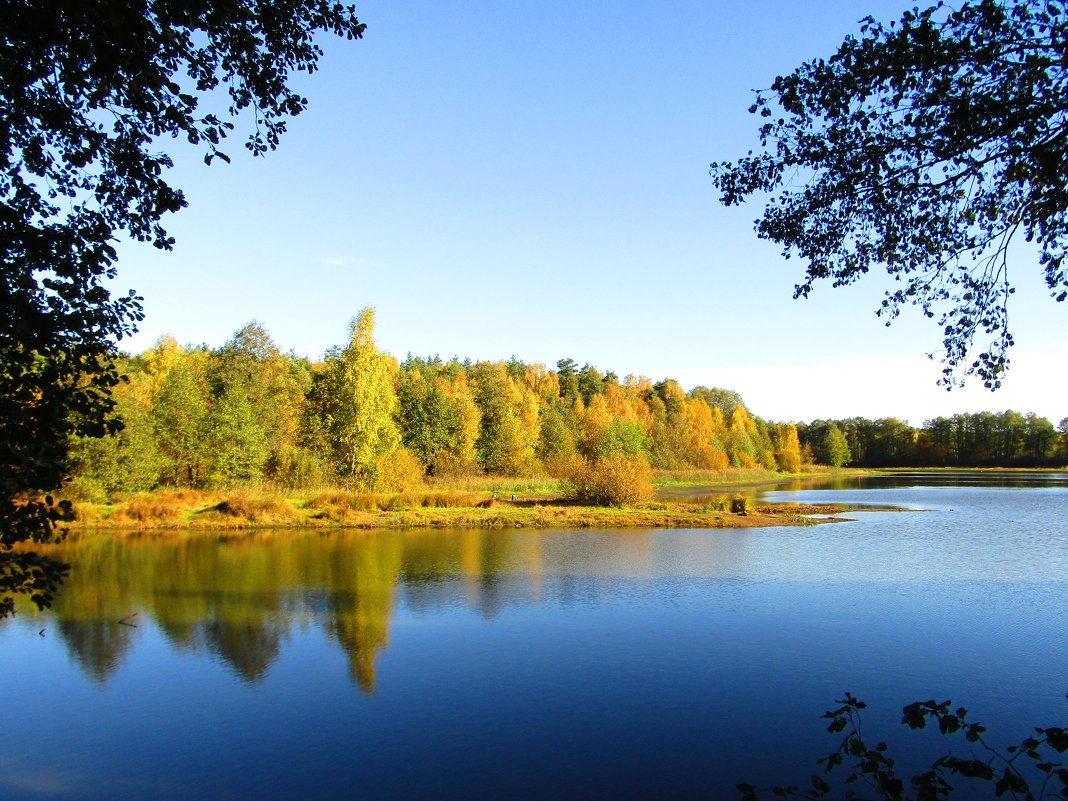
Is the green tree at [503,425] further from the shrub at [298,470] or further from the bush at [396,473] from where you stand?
the shrub at [298,470]

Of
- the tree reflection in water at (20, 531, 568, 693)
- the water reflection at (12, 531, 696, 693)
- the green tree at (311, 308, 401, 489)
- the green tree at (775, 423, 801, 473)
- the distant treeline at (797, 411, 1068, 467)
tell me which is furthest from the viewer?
the distant treeline at (797, 411, 1068, 467)

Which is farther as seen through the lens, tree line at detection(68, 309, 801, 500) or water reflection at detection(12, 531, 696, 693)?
tree line at detection(68, 309, 801, 500)

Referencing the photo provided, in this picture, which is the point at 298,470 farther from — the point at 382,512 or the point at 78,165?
the point at 78,165

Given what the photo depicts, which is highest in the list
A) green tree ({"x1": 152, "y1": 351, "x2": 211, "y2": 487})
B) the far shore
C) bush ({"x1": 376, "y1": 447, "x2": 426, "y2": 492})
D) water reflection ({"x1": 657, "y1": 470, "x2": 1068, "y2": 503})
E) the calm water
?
green tree ({"x1": 152, "y1": 351, "x2": 211, "y2": 487})

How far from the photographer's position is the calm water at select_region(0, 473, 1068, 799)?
8.22m

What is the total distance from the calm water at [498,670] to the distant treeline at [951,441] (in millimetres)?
105754

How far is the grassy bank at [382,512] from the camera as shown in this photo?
3192 cm

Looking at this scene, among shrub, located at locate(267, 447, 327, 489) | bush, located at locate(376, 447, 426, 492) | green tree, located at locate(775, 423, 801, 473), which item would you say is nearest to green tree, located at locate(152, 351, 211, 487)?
shrub, located at locate(267, 447, 327, 489)

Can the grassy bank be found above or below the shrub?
below

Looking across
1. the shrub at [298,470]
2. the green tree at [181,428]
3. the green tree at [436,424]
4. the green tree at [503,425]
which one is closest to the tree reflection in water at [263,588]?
the shrub at [298,470]

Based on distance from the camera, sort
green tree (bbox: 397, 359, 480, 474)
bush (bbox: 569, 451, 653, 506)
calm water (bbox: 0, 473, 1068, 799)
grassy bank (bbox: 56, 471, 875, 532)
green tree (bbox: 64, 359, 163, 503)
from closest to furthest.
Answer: calm water (bbox: 0, 473, 1068, 799), grassy bank (bbox: 56, 471, 875, 532), green tree (bbox: 64, 359, 163, 503), bush (bbox: 569, 451, 653, 506), green tree (bbox: 397, 359, 480, 474)

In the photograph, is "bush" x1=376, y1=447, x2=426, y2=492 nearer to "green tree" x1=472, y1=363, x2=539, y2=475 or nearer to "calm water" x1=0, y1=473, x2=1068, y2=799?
"calm water" x1=0, y1=473, x2=1068, y2=799

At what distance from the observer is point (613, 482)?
38.9m

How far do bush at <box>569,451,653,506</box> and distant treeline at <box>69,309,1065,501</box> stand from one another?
162 cm
